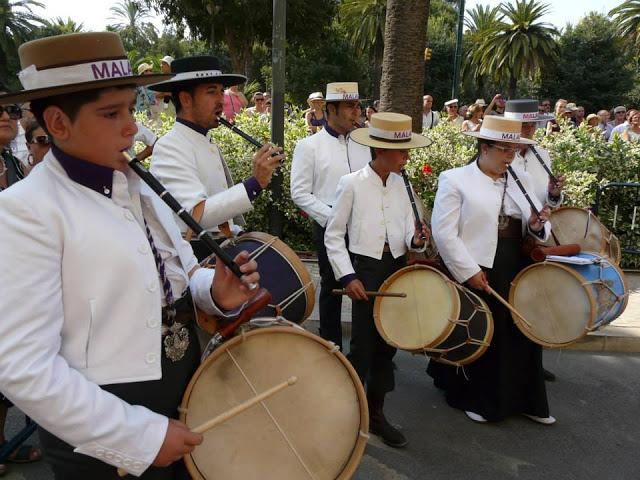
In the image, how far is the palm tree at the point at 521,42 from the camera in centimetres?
3575

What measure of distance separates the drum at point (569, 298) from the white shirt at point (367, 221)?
0.90m

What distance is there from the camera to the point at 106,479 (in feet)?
5.32

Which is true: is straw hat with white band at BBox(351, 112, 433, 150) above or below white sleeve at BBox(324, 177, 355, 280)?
above

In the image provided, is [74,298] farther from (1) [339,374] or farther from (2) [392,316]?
(2) [392,316]

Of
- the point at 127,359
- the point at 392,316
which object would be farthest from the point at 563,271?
the point at 127,359

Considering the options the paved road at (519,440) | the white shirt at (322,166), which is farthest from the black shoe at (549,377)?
the white shirt at (322,166)

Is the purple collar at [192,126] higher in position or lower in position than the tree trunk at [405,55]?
lower

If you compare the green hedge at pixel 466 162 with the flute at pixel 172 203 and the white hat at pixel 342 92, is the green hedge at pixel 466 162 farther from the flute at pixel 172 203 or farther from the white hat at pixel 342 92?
the flute at pixel 172 203

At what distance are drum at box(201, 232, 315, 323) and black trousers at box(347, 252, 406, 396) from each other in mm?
890

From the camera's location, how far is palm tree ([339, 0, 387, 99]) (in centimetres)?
3669

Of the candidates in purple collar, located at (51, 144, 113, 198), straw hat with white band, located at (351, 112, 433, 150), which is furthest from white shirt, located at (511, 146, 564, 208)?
purple collar, located at (51, 144, 113, 198)

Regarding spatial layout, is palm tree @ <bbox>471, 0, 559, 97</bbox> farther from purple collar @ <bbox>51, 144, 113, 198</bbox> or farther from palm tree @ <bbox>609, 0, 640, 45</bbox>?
purple collar @ <bbox>51, 144, 113, 198</bbox>

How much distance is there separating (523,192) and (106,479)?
10.6ft

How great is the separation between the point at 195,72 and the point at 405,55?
4.97 meters
